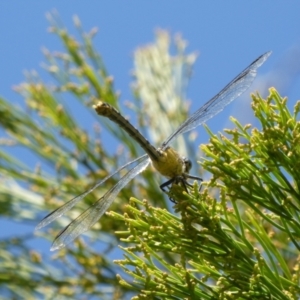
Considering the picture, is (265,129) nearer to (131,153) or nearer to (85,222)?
(85,222)

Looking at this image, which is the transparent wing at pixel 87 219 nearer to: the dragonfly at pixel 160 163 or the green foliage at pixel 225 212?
the dragonfly at pixel 160 163

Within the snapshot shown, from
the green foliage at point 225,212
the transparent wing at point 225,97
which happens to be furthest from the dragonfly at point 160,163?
the green foliage at point 225,212

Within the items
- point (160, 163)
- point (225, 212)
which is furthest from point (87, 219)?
point (225, 212)

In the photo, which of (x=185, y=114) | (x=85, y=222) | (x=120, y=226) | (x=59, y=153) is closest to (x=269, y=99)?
(x=85, y=222)

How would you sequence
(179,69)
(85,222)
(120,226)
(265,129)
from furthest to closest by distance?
(179,69) < (120,226) < (85,222) < (265,129)

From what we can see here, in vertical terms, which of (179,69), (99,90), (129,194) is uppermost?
(179,69)

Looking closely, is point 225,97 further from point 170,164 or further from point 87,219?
point 87,219

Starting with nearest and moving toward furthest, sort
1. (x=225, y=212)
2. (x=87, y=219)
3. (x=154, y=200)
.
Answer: (x=225, y=212) → (x=87, y=219) → (x=154, y=200)

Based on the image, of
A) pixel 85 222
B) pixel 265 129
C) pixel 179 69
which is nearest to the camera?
pixel 265 129
